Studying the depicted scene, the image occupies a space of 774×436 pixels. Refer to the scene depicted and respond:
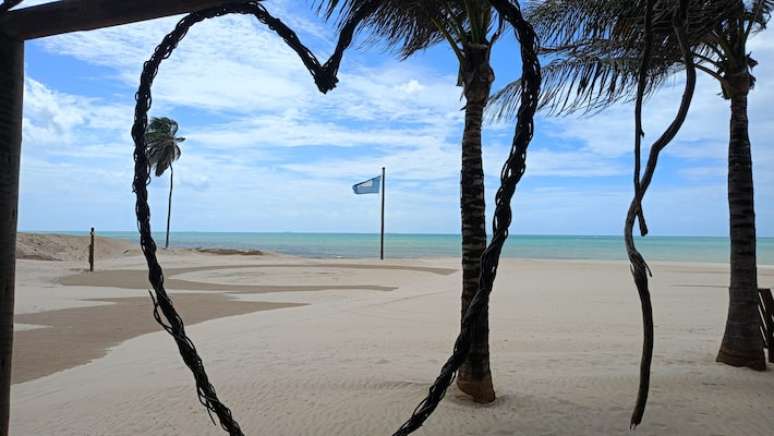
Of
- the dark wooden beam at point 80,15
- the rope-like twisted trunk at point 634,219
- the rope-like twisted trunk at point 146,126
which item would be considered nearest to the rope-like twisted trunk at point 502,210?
the rope-like twisted trunk at point 634,219

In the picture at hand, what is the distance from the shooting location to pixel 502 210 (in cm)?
177

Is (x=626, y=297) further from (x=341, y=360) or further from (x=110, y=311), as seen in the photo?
(x=110, y=311)

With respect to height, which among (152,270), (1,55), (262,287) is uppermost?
(1,55)

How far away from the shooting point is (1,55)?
2504 mm

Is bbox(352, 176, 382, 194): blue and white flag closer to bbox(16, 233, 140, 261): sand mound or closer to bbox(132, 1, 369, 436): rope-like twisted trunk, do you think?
bbox(16, 233, 140, 261): sand mound

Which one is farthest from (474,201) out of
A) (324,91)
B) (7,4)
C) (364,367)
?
(7,4)

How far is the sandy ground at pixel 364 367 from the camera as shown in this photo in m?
4.97

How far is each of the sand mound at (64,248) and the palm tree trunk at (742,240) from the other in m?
36.0

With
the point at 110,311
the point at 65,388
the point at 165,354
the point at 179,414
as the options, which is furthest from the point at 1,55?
the point at 110,311

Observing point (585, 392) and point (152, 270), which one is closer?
point (152, 270)

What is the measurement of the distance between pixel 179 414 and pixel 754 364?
6186mm

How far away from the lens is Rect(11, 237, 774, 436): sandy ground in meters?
4.97

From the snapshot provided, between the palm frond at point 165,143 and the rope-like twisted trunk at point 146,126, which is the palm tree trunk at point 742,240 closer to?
the rope-like twisted trunk at point 146,126

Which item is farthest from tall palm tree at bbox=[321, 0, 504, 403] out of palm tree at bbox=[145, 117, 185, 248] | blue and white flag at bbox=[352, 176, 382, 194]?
palm tree at bbox=[145, 117, 185, 248]
